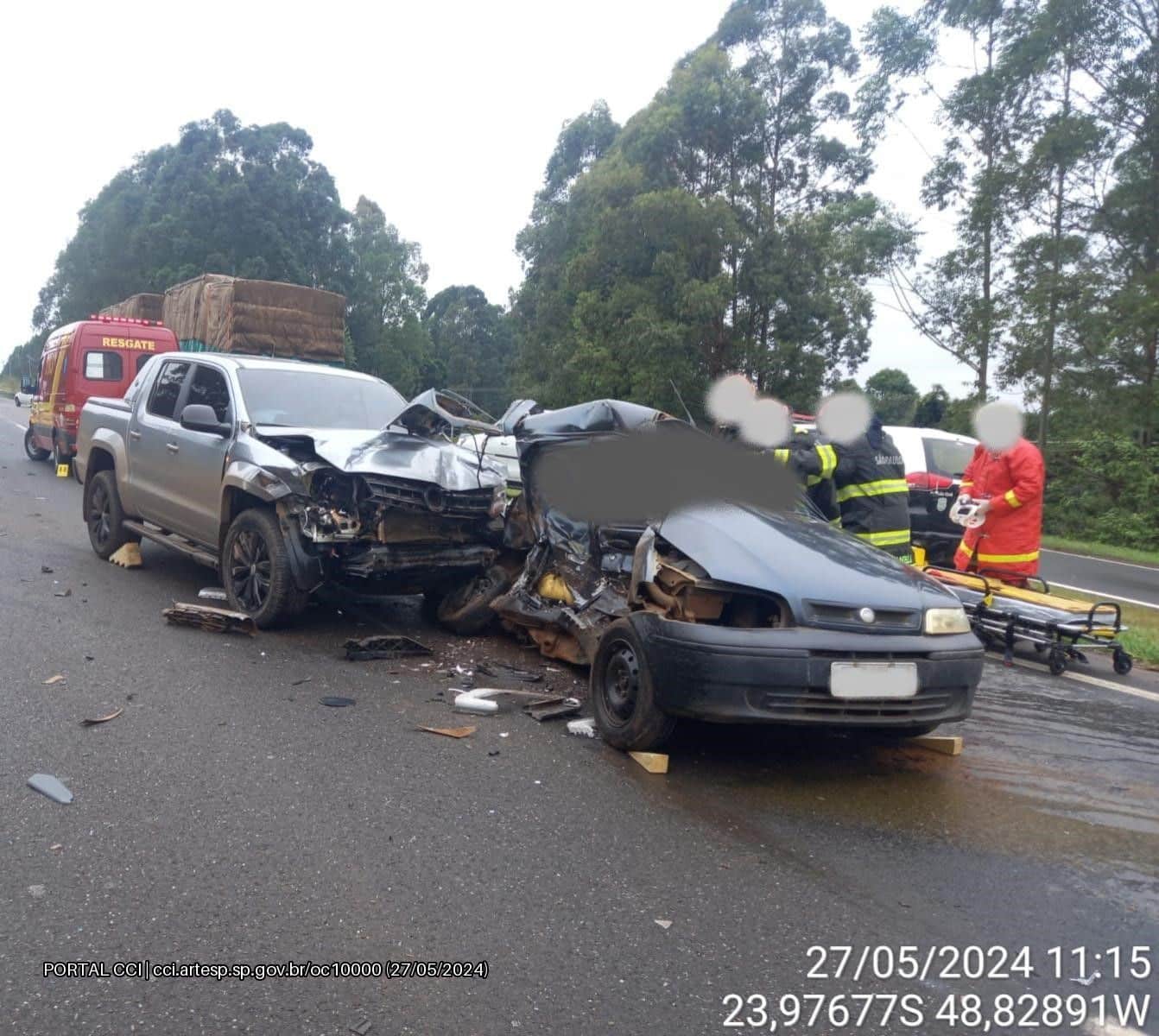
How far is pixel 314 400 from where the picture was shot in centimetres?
750

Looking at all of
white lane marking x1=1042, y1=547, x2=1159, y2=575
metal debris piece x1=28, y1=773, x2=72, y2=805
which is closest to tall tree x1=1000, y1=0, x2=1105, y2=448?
Result: white lane marking x1=1042, y1=547, x2=1159, y2=575

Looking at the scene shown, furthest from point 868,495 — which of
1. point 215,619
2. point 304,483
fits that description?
point 215,619

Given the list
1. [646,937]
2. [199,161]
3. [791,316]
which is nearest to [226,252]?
[199,161]

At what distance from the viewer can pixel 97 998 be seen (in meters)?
2.66

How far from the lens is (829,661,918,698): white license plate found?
422cm

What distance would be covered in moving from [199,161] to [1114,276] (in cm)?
3660

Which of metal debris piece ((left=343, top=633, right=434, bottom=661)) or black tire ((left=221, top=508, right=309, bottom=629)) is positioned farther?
black tire ((left=221, top=508, right=309, bottom=629))

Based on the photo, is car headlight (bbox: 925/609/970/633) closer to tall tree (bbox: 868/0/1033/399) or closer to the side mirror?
the side mirror

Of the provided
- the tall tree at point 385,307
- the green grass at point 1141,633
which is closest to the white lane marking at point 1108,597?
the green grass at point 1141,633

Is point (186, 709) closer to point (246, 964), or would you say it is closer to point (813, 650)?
point (246, 964)

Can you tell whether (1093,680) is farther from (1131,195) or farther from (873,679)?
(1131,195)

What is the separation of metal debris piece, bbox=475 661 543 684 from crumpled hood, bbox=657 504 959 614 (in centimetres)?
138

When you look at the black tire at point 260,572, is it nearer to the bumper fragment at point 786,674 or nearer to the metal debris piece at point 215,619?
the metal debris piece at point 215,619

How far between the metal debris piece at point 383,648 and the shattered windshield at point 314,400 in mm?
1731
